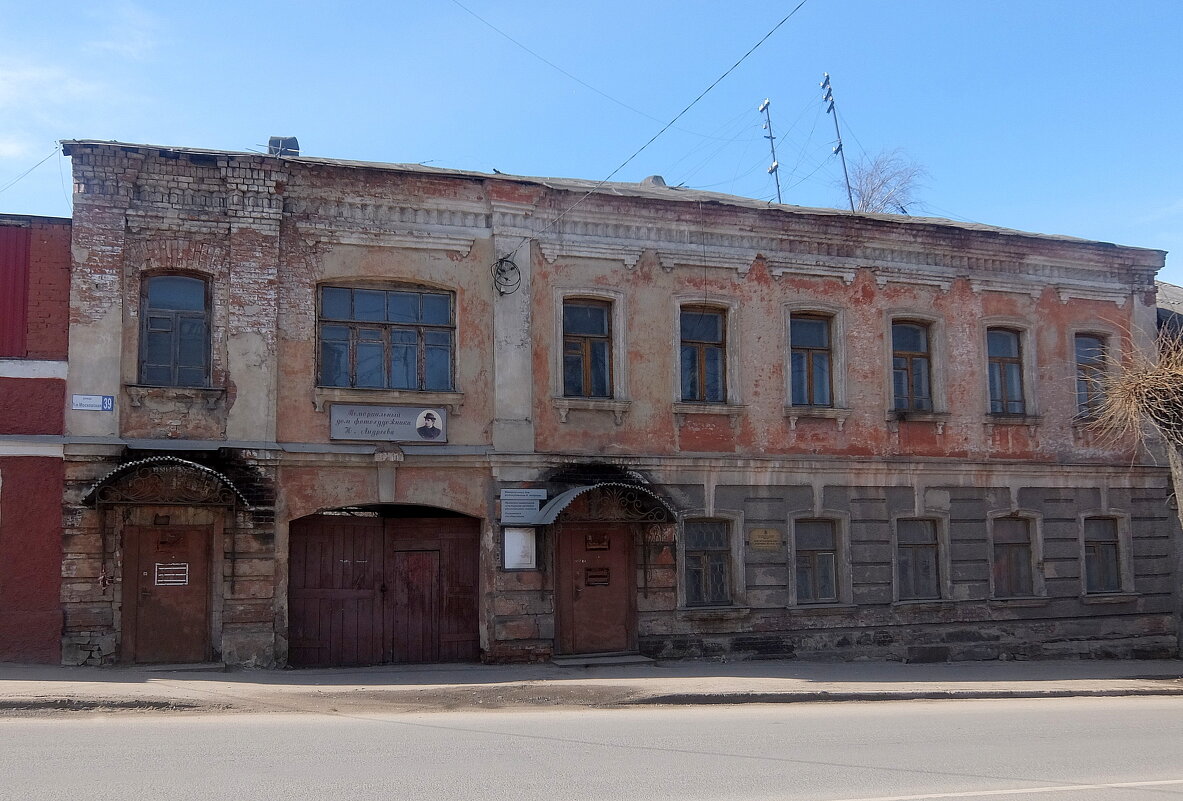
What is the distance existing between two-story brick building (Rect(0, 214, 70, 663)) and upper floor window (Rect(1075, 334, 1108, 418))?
607 inches

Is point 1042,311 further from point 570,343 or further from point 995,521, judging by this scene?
point 570,343

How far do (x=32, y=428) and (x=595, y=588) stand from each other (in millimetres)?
7391

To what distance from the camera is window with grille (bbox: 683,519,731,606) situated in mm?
15703

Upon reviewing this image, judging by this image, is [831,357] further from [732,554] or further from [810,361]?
[732,554]

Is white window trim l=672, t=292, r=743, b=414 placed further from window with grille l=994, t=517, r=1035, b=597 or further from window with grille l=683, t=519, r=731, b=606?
window with grille l=994, t=517, r=1035, b=597

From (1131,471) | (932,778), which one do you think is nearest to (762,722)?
(932,778)

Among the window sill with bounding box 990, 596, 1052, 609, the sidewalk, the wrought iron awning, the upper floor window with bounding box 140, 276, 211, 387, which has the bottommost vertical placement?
the sidewalk

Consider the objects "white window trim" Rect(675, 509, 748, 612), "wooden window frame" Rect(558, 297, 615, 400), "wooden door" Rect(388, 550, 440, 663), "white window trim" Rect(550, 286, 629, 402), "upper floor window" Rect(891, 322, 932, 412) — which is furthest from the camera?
"upper floor window" Rect(891, 322, 932, 412)

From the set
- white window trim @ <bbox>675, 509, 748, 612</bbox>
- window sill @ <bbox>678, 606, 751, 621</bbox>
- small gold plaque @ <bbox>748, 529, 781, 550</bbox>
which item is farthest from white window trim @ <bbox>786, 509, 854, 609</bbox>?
window sill @ <bbox>678, 606, 751, 621</bbox>

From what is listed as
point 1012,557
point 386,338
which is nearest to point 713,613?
point 1012,557

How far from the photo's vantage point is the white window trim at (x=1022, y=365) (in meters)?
17.7

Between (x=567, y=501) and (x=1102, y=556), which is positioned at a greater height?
(x=567, y=501)

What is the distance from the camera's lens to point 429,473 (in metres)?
14.5

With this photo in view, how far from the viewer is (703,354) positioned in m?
16.2
